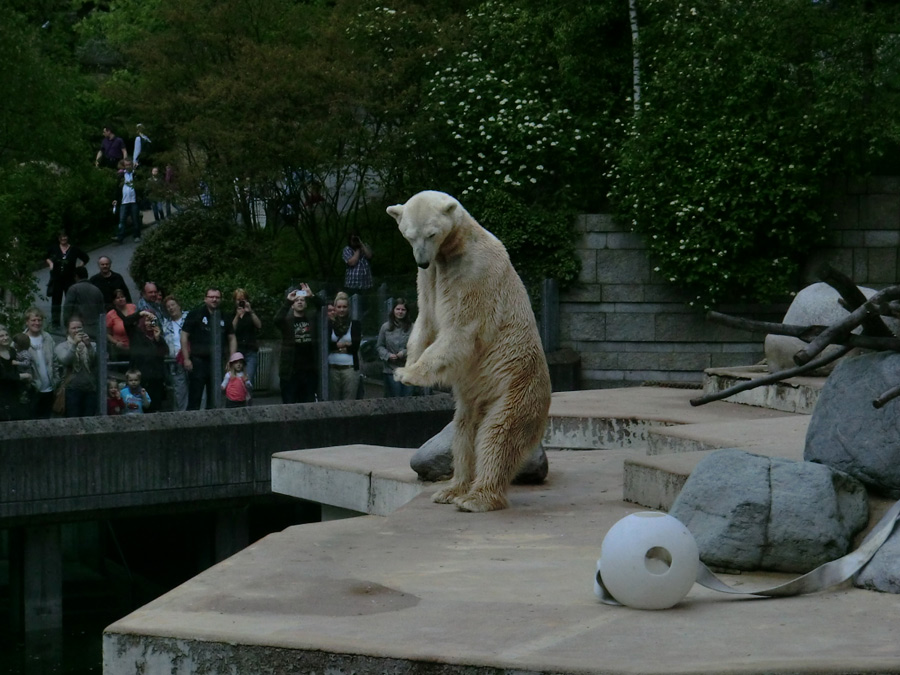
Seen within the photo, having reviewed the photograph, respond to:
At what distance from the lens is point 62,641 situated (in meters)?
12.9

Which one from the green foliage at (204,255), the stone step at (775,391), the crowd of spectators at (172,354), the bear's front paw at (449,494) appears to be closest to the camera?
the bear's front paw at (449,494)

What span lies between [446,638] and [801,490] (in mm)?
2040

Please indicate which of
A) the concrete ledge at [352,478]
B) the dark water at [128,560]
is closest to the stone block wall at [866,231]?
the dark water at [128,560]

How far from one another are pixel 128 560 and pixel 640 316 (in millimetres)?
7605

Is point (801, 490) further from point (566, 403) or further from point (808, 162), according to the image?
point (808, 162)

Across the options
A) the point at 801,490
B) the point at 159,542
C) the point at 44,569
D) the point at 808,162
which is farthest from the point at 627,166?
the point at 801,490

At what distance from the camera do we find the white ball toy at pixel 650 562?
5.52 m

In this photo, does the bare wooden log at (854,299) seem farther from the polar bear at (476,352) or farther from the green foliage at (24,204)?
the green foliage at (24,204)

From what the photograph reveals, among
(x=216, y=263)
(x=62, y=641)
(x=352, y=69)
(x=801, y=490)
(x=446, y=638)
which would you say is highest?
(x=352, y=69)

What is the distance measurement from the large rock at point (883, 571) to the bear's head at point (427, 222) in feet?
9.42

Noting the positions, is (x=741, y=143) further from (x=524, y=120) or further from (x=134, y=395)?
(x=134, y=395)

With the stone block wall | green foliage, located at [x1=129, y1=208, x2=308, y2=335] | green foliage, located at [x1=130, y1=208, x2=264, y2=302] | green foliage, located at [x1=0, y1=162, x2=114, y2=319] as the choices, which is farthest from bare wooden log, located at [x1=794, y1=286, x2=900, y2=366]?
green foliage, located at [x1=130, y1=208, x2=264, y2=302]

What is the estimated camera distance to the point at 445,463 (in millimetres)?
8586

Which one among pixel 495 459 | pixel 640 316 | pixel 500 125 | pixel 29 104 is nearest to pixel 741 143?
pixel 640 316
